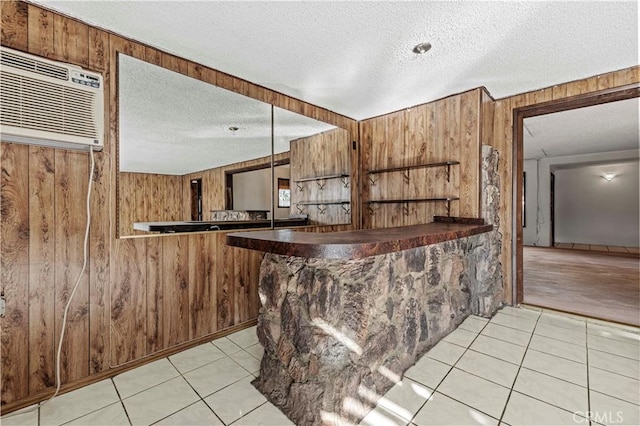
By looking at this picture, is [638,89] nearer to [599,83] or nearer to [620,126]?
[599,83]

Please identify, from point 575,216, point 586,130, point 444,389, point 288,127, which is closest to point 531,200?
point 575,216

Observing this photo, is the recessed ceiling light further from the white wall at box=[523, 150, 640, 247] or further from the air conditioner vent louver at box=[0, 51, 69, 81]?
the white wall at box=[523, 150, 640, 247]

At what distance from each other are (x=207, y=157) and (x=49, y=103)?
3.46ft

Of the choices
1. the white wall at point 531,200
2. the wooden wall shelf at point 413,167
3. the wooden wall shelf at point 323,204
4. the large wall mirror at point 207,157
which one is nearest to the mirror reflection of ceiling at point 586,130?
the white wall at point 531,200

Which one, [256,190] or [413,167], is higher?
[413,167]

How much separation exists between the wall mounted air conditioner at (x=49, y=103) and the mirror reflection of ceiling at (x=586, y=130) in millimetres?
4971

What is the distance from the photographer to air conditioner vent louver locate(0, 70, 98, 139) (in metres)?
1.53

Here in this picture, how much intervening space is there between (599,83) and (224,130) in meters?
3.57

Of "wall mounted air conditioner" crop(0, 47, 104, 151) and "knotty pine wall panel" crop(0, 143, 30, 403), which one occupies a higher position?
"wall mounted air conditioner" crop(0, 47, 104, 151)

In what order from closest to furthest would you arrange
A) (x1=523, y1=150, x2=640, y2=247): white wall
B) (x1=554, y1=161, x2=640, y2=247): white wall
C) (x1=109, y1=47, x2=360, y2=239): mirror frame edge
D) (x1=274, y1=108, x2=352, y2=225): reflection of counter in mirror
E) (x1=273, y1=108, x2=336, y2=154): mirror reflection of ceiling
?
1. (x1=109, y1=47, x2=360, y2=239): mirror frame edge
2. (x1=273, y1=108, x2=336, y2=154): mirror reflection of ceiling
3. (x1=274, y1=108, x2=352, y2=225): reflection of counter in mirror
4. (x1=554, y1=161, x2=640, y2=247): white wall
5. (x1=523, y1=150, x2=640, y2=247): white wall

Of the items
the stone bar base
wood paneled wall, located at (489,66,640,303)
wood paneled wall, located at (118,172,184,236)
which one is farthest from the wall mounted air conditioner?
wood paneled wall, located at (489,66,640,303)

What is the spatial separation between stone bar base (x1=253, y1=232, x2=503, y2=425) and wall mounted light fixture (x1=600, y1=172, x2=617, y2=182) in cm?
873

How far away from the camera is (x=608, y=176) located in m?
7.45

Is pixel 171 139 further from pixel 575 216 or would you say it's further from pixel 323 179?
pixel 575 216
